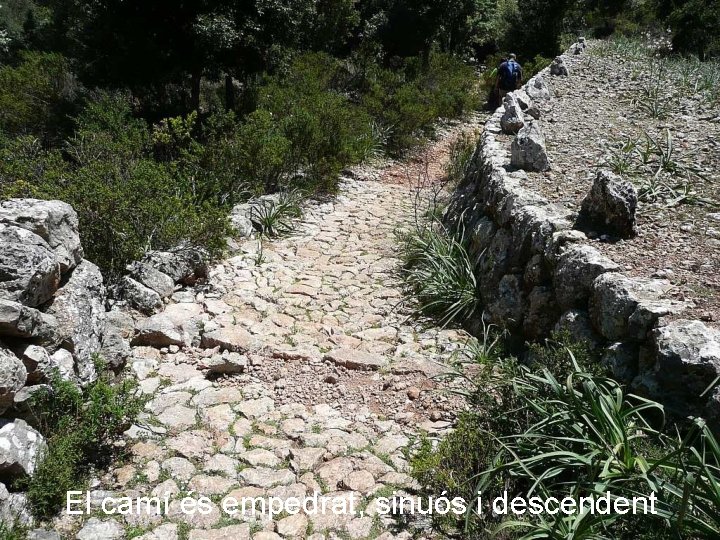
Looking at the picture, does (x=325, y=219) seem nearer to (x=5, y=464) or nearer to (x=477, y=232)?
(x=477, y=232)

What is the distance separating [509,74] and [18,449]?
494 inches

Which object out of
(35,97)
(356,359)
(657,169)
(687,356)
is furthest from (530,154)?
(35,97)

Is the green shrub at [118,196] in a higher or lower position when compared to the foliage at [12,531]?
higher

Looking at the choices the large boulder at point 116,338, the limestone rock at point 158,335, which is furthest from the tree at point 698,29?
the large boulder at point 116,338

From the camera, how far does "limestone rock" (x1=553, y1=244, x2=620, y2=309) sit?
155 inches

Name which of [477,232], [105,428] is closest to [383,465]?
[105,428]

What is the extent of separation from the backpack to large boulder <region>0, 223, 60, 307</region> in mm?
11611

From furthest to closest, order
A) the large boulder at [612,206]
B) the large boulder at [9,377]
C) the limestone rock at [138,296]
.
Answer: the limestone rock at [138,296] < the large boulder at [612,206] < the large boulder at [9,377]

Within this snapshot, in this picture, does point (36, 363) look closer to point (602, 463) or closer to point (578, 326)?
point (602, 463)

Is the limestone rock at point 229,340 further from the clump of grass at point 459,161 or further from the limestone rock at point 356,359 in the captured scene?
the clump of grass at point 459,161

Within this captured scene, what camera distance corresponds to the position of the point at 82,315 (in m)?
3.84

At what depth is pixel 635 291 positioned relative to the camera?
3615 mm

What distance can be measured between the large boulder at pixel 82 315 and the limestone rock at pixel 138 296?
0.68m

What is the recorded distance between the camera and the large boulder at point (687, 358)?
2916 mm
